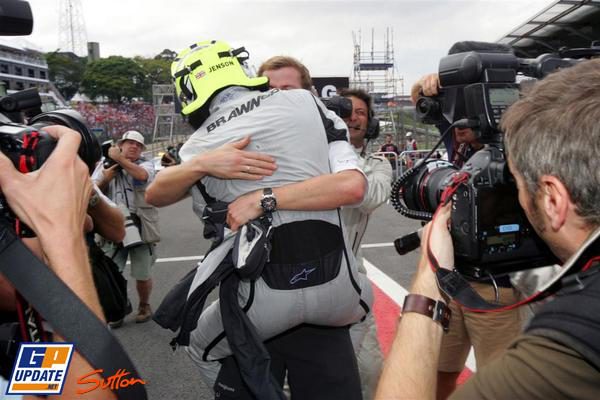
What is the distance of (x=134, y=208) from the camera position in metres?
4.77

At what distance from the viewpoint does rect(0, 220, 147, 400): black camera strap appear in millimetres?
923

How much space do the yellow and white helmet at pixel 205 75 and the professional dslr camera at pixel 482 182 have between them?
2.18 ft

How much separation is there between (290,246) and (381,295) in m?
3.55

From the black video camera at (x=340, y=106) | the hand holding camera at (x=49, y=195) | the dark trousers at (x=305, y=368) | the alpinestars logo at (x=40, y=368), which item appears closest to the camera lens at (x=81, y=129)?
the hand holding camera at (x=49, y=195)

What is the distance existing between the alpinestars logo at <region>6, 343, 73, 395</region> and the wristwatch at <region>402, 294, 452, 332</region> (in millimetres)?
817

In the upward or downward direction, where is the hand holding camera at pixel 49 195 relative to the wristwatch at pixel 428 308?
upward

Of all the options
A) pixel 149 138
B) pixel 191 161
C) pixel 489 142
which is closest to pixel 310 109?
pixel 191 161

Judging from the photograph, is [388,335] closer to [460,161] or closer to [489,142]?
[460,161]

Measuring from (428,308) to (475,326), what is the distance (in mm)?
1176

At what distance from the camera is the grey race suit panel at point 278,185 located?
1552mm

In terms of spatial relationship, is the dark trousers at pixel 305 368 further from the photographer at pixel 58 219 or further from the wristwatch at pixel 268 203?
the photographer at pixel 58 219

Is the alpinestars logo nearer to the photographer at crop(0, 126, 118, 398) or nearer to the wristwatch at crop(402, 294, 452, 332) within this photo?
the photographer at crop(0, 126, 118, 398)

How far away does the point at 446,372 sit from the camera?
259 cm

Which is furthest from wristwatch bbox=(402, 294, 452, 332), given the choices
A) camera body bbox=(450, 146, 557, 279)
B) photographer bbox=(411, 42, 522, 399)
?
photographer bbox=(411, 42, 522, 399)
